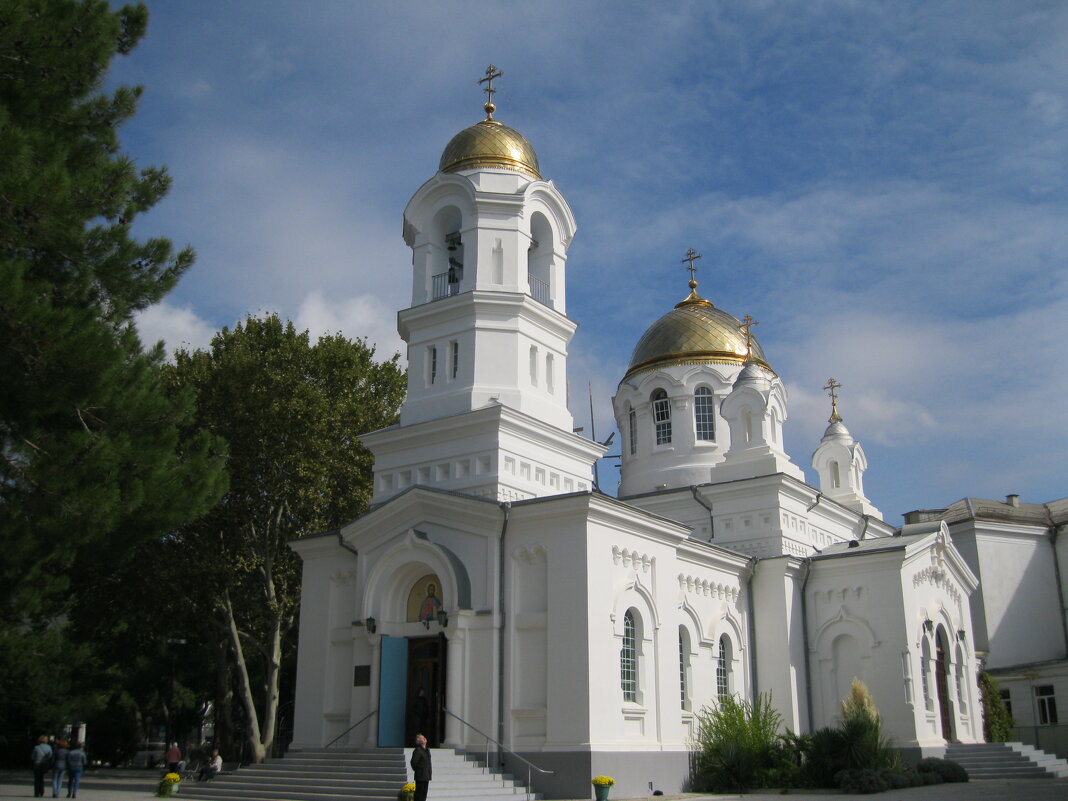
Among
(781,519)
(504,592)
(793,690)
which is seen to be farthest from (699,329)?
(504,592)

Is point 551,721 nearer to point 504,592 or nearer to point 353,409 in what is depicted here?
point 504,592

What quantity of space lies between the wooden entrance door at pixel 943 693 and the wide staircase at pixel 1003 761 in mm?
392

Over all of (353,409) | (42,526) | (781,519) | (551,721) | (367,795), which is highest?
(353,409)

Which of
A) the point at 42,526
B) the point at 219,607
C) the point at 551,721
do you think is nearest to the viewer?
the point at 42,526

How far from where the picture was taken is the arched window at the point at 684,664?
21922 mm

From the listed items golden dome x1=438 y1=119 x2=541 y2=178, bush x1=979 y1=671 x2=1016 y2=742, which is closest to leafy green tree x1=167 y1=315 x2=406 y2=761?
golden dome x1=438 y1=119 x2=541 y2=178

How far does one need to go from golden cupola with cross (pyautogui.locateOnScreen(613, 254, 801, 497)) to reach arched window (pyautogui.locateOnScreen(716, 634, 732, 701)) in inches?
219

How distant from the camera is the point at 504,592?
1941 cm

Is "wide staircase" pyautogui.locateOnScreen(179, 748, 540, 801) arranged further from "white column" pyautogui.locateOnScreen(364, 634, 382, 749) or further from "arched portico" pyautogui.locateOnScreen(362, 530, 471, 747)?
"arched portico" pyautogui.locateOnScreen(362, 530, 471, 747)

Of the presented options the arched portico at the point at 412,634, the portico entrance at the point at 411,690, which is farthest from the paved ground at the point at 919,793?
the arched portico at the point at 412,634

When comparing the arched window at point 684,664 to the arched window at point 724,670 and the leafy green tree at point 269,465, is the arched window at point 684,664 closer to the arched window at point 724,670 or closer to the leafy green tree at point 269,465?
the arched window at point 724,670

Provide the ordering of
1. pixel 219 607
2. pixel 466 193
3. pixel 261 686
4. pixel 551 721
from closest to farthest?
pixel 551 721, pixel 466 193, pixel 219 607, pixel 261 686

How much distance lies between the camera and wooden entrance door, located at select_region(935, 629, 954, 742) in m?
24.9

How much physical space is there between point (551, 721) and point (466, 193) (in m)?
11.5
